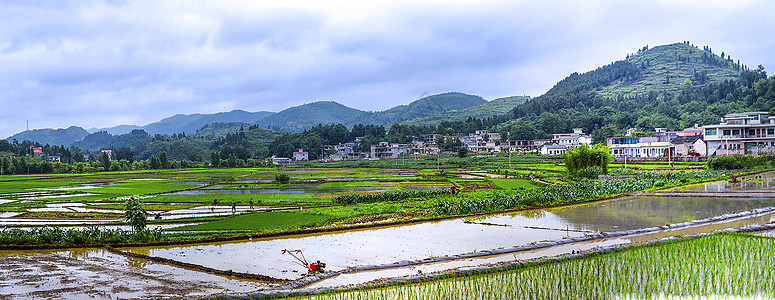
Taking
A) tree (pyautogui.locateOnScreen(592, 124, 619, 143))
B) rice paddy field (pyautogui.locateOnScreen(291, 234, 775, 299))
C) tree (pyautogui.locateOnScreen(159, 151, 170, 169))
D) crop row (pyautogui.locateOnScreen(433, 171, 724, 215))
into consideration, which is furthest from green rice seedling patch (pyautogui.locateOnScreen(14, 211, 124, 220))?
tree (pyautogui.locateOnScreen(592, 124, 619, 143))

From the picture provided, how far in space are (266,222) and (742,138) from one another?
4570 centimetres

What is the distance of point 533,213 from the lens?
68.8ft

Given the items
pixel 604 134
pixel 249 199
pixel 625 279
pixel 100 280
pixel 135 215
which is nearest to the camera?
pixel 625 279

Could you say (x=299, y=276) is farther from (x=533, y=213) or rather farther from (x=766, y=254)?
(x=533, y=213)

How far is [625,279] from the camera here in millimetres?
10406

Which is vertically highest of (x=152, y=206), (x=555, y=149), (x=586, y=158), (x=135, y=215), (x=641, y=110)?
(x=641, y=110)

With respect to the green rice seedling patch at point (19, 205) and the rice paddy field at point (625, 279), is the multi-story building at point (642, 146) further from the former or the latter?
the green rice seedling patch at point (19, 205)

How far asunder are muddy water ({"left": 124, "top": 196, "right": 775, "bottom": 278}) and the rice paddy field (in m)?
2.67

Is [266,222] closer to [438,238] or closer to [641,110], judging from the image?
[438,238]

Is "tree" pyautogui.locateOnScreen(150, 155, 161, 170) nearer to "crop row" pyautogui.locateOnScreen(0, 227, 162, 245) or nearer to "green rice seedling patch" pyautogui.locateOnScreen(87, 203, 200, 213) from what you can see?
"green rice seedling patch" pyautogui.locateOnScreen(87, 203, 200, 213)

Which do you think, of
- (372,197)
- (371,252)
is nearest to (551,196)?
(372,197)

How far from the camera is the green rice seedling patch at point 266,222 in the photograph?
1833 cm

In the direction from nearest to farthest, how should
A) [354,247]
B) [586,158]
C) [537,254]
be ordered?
[537,254]
[354,247]
[586,158]

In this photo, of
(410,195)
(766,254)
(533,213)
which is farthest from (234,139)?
(766,254)
